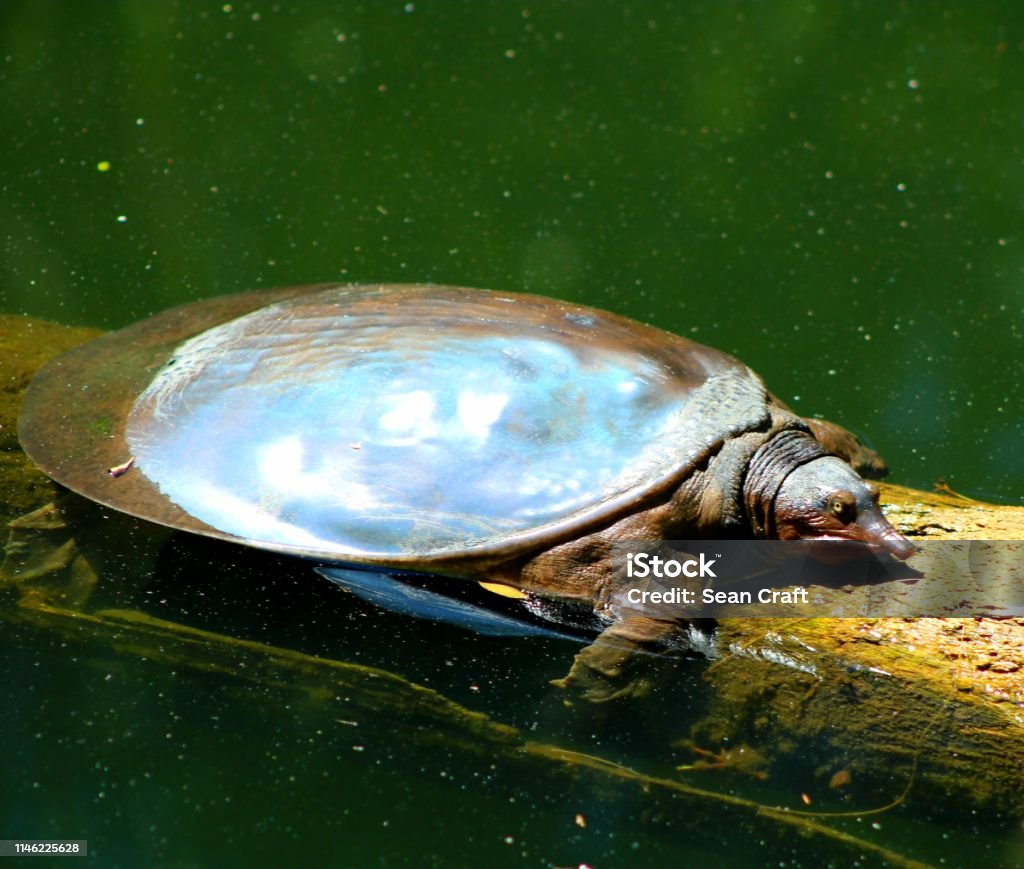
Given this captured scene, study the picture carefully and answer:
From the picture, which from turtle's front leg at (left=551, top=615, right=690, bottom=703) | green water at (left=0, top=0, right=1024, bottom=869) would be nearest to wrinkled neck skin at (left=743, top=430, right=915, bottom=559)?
turtle's front leg at (left=551, top=615, right=690, bottom=703)

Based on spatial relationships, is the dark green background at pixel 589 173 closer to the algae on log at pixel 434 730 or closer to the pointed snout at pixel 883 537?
the pointed snout at pixel 883 537

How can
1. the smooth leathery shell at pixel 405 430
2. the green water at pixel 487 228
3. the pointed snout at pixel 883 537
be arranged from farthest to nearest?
the pointed snout at pixel 883 537, the smooth leathery shell at pixel 405 430, the green water at pixel 487 228

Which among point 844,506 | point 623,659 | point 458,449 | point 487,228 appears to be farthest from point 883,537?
point 487,228

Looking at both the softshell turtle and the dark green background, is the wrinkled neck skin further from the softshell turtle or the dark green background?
the dark green background

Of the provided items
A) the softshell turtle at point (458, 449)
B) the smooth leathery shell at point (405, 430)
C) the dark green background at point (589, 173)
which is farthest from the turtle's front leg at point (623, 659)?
the dark green background at point (589, 173)

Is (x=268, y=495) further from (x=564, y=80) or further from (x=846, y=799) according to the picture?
(x=564, y=80)

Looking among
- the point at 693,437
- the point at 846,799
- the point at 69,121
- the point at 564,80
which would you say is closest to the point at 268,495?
the point at 693,437

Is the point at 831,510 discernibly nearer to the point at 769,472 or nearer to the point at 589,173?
the point at 769,472
